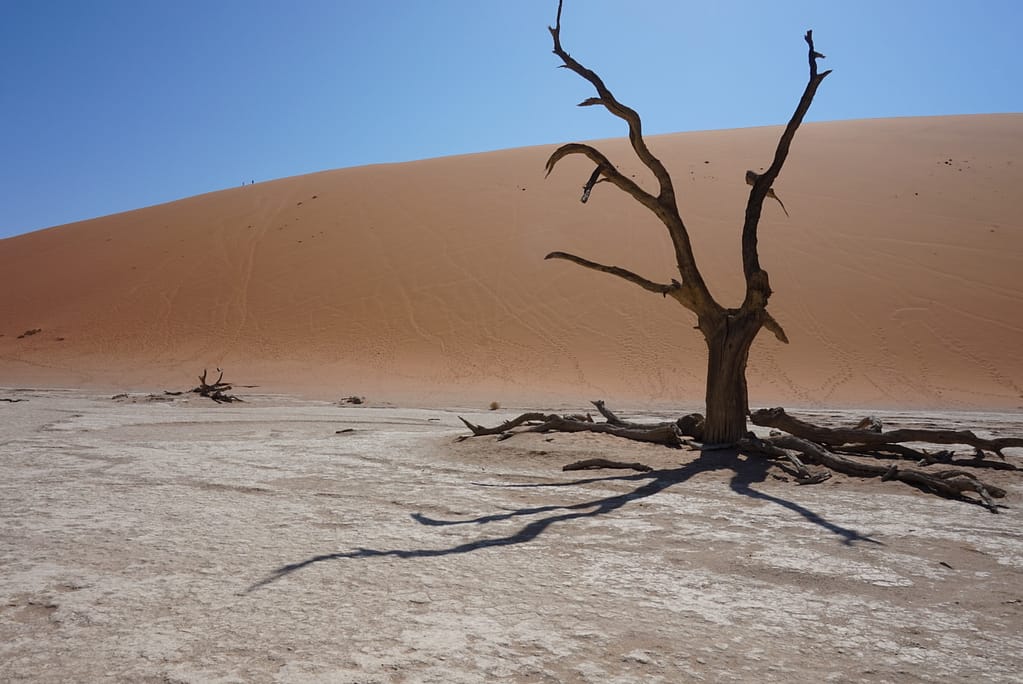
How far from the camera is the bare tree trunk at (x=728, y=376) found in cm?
679

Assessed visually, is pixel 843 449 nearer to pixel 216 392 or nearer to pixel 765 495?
pixel 765 495

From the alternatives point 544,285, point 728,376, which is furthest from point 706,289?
point 544,285

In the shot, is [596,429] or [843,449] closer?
[843,449]

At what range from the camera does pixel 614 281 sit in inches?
860

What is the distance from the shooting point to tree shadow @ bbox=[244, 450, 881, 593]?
380 cm

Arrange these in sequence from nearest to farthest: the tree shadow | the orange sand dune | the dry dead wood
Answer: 1. the tree shadow
2. the dry dead wood
3. the orange sand dune

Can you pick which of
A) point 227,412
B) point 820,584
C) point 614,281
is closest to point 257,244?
point 614,281

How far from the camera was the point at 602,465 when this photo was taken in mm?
6262

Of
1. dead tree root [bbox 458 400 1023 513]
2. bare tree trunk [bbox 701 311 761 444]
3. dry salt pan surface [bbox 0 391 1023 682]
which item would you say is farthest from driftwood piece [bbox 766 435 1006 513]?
bare tree trunk [bbox 701 311 761 444]

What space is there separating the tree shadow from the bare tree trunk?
27 cm

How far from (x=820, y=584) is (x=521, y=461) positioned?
347 cm

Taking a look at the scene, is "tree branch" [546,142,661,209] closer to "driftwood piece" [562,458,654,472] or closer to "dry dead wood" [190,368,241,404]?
"driftwood piece" [562,458,654,472]

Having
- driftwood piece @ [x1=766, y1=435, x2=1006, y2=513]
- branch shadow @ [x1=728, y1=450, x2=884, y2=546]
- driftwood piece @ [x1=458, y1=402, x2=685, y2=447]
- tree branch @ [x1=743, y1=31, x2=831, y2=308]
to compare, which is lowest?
branch shadow @ [x1=728, y1=450, x2=884, y2=546]

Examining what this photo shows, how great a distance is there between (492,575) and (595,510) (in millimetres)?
1453
